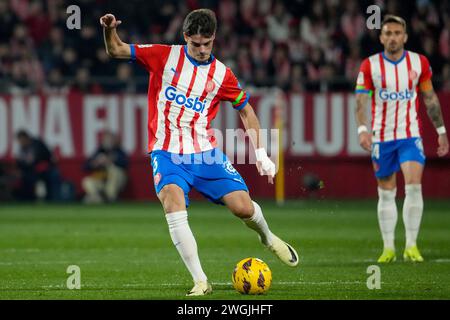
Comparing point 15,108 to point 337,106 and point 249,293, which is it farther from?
point 249,293

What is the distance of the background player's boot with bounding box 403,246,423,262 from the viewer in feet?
36.9

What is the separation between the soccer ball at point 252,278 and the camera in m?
8.55

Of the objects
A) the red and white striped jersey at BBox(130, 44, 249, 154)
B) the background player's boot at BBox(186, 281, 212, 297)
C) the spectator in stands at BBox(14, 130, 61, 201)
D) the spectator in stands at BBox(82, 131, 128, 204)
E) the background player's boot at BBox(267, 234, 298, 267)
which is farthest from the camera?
the spectator in stands at BBox(82, 131, 128, 204)

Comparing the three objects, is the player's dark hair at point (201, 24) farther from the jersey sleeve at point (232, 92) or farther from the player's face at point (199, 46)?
the jersey sleeve at point (232, 92)

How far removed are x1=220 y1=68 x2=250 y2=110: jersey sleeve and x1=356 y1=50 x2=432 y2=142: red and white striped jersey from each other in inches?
100

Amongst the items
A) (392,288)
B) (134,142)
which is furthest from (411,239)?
(134,142)

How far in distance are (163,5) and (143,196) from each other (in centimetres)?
415

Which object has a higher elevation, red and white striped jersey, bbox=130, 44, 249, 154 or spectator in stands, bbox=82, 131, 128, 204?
red and white striped jersey, bbox=130, 44, 249, 154

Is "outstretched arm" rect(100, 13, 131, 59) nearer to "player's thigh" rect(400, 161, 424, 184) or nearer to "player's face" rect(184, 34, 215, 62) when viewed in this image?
"player's face" rect(184, 34, 215, 62)

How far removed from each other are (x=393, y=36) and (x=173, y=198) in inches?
152

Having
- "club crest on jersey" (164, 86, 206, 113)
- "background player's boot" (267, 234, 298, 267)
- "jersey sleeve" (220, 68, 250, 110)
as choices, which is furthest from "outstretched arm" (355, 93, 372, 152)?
"club crest on jersey" (164, 86, 206, 113)

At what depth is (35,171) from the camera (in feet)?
71.5

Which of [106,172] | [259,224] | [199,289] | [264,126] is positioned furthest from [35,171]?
[199,289]

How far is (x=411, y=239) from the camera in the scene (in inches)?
448
